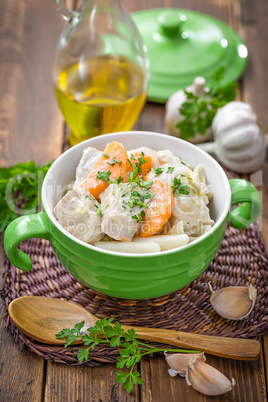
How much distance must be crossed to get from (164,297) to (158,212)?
0.28 metres

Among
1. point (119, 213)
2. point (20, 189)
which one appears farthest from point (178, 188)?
point (20, 189)

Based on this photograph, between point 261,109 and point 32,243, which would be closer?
point 32,243

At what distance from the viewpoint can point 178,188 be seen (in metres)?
1.36

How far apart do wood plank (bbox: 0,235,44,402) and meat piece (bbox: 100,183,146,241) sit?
388 mm

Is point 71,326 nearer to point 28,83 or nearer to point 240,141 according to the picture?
point 240,141

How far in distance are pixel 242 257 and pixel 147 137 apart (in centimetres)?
47

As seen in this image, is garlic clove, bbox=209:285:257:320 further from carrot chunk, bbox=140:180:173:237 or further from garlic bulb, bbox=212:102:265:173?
garlic bulb, bbox=212:102:265:173

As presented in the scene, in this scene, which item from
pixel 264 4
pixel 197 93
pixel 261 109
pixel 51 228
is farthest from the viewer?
pixel 264 4

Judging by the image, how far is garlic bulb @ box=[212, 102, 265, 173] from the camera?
189 cm

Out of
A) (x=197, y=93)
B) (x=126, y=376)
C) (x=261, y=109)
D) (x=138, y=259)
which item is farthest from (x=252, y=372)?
(x=261, y=109)

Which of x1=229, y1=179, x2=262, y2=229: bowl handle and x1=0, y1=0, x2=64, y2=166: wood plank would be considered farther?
x1=0, y1=0, x2=64, y2=166: wood plank

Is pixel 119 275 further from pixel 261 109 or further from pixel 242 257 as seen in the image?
pixel 261 109

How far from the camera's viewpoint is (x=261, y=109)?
7.28ft

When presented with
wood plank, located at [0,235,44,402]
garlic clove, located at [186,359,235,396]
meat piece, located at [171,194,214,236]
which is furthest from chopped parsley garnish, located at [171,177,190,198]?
wood plank, located at [0,235,44,402]
